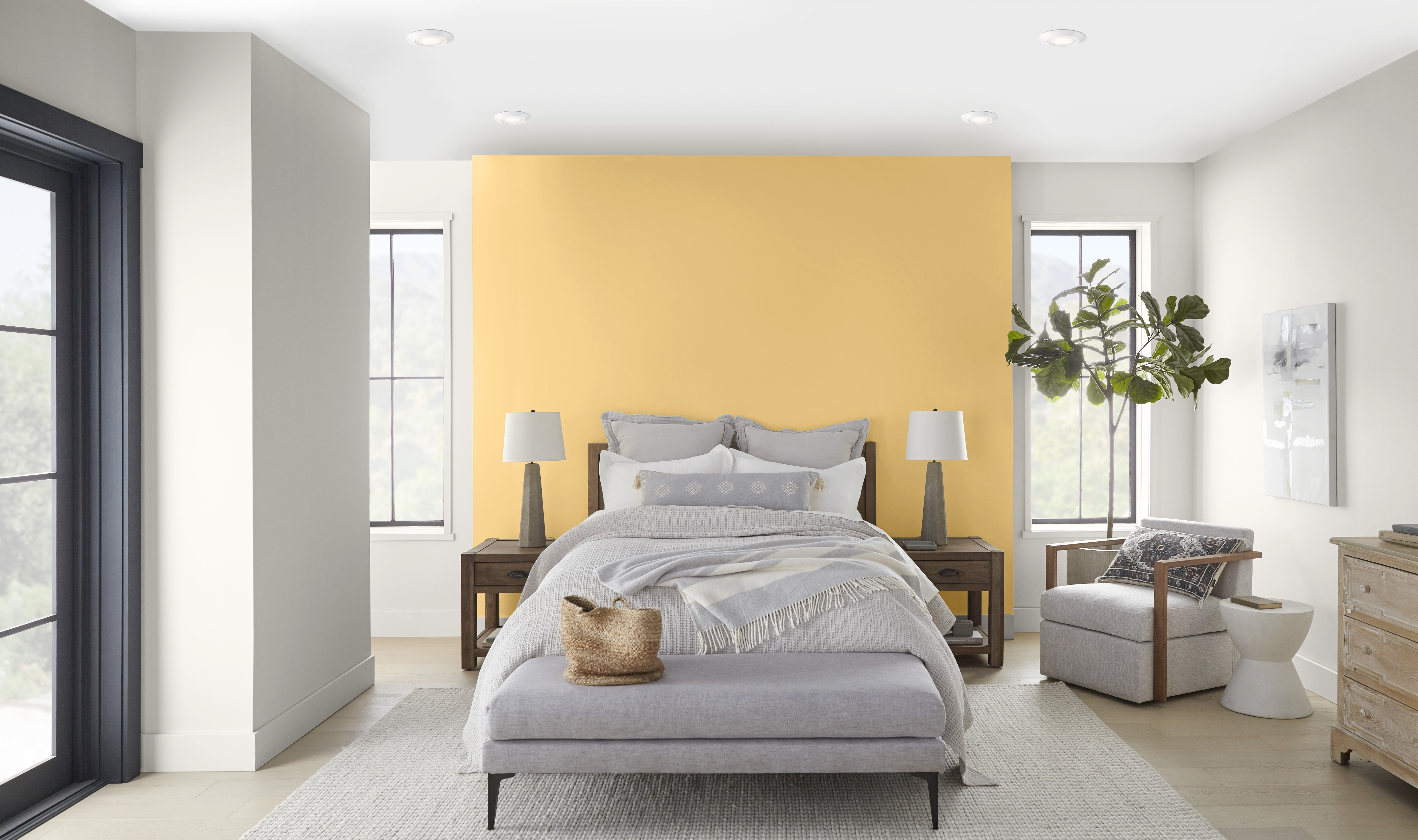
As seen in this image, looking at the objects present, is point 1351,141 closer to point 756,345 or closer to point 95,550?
point 756,345

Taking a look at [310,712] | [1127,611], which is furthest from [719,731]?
[1127,611]

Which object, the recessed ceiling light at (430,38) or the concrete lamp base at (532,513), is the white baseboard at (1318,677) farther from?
the recessed ceiling light at (430,38)

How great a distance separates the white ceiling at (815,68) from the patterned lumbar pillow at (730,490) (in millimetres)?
1805

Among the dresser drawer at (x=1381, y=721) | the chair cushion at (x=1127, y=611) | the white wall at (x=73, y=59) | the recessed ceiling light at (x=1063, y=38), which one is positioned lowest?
the dresser drawer at (x=1381, y=721)

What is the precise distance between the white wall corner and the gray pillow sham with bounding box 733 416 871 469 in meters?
2.24

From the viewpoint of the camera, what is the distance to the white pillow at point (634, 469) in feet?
15.2

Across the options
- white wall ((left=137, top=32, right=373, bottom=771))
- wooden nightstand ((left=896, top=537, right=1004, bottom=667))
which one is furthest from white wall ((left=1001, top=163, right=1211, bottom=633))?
white wall ((left=137, top=32, right=373, bottom=771))

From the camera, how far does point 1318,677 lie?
4.24 metres

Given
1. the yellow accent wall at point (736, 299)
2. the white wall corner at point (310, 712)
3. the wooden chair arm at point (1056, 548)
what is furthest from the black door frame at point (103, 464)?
the wooden chair arm at point (1056, 548)

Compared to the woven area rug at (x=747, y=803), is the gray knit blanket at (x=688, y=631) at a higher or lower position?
higher

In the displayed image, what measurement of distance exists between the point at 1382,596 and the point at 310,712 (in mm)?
4082

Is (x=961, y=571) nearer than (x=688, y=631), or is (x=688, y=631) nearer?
(x=688, y=631)

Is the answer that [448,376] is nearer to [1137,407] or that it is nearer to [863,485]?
[863,485]

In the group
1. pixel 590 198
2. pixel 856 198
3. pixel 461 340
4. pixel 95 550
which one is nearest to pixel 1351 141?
pixel 856 198
